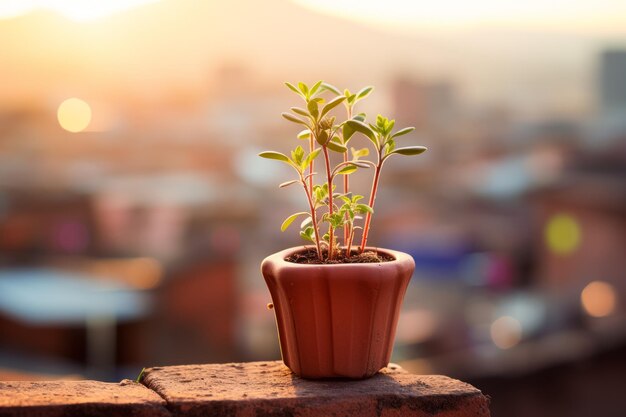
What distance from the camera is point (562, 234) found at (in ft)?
86.1

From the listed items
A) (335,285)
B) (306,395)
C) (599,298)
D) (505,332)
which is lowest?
(505,332)

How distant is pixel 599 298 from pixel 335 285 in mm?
25480

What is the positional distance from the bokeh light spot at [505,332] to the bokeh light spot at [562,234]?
10.3m

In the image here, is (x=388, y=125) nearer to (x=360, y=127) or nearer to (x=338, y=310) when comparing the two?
(x=360, y=127)

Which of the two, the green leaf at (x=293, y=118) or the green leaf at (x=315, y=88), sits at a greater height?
the green leaf at (x=315, y=88)

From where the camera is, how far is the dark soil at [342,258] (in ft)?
4.05

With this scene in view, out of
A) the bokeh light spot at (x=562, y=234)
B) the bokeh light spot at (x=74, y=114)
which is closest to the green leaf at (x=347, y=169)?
the bokeh light spot at (x=562, y=234)

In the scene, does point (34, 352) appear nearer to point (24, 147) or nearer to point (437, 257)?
point (437, 257)

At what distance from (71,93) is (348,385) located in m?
52.9

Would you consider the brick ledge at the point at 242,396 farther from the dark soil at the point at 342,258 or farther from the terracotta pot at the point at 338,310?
the dark soil at the point at 342,258

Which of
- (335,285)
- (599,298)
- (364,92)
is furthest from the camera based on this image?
(599,298)

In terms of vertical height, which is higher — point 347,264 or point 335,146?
point 335,146

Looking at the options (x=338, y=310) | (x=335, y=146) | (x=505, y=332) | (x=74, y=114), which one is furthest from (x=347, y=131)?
(x=74, y=114)

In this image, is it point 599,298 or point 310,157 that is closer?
point 310,157
